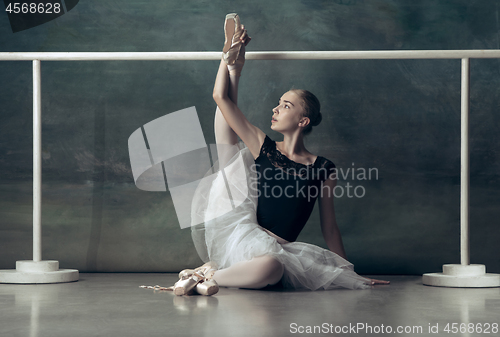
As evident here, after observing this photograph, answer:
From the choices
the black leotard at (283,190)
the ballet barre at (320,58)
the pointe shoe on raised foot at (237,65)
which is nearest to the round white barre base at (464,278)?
the ballet barre at (320,58)

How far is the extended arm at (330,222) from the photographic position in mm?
2115

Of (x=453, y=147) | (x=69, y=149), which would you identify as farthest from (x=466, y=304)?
(x=69, y=149)

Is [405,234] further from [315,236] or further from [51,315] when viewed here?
[51,315]

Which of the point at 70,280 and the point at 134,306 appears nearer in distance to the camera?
the point at 134,306

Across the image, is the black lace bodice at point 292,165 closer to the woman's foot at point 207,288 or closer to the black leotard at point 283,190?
the black leotard at point 283,190

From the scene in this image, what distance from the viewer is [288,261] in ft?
6.29

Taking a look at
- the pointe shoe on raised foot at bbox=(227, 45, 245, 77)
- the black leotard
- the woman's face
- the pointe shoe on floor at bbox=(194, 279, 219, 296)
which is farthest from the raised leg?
the pointe shoe on raised foot at bbox=(227, 45, 245, 77)

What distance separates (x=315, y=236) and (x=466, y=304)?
0.96m

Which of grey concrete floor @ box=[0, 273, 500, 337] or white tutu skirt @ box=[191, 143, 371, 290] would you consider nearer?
grey concrete floor @ box=[0, 273, 500, 337]

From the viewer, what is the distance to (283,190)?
209 cm

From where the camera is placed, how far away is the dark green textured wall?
2.50 m

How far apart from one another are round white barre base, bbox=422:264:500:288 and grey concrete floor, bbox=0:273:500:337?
2.0 inches

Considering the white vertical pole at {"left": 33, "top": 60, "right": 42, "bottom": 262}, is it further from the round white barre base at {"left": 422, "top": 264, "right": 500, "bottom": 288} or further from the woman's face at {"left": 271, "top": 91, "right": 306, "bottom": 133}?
the round white barre base at {"left": 422, "top": 264, "right": 500, "bottom": 288}

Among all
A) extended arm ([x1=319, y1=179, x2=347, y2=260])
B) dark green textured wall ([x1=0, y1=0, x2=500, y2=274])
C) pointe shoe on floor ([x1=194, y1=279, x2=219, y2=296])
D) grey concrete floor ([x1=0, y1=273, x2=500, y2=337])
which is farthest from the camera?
dark green textured wall ([x1=0, y1=0, x2=500, y2=274])
